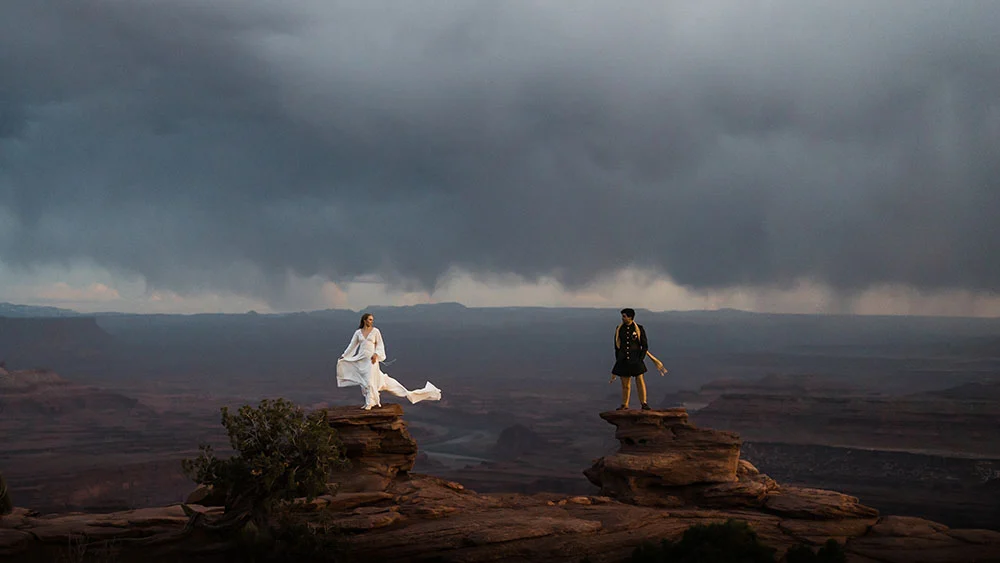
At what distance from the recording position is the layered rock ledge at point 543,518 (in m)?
20.8

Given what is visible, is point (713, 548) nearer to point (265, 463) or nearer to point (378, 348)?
point (265, 463)

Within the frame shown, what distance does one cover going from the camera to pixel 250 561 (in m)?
20.8

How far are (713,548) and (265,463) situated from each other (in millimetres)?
11883

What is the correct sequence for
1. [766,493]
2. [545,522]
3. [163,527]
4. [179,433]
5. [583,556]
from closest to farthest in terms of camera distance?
[583,556], [545,522], [163,527], [766,493], [179,433]

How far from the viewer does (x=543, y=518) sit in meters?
22.1

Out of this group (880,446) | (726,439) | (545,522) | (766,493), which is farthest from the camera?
(880,446)

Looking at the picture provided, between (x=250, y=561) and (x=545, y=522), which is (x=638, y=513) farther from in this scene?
(x=250, y=561)

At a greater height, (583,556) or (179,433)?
(583,556)

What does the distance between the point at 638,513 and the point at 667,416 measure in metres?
5.77

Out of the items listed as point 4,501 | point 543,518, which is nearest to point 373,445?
point 543,518

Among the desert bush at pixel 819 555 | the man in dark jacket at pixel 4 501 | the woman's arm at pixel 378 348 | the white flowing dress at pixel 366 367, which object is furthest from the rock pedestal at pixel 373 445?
the desert bush at pixel 819 555

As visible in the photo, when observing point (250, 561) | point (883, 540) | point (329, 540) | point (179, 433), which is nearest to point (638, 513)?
point (883, 540)

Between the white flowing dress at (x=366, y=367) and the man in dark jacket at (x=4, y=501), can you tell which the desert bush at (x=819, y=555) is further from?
the man in dark jacket at (x=4, y=501)

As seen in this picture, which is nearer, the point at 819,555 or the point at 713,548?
the point at 713,548
